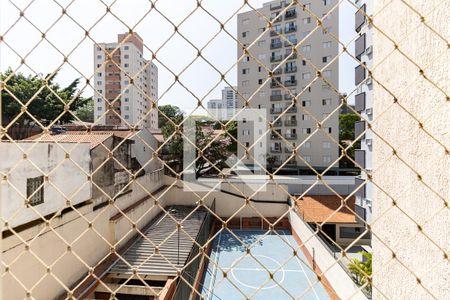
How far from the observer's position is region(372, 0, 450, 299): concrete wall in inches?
30.7

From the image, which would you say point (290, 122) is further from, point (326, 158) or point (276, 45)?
point (276, 45)

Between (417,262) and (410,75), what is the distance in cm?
54

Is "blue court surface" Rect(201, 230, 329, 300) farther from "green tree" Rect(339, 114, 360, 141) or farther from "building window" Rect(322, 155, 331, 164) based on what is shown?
"green tree" Rect(339, 114, 360, 141)

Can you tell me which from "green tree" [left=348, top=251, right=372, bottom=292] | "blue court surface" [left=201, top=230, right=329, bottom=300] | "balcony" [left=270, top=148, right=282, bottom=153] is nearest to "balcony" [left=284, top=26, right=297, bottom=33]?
"balcony" [left=270, top=148, right=282, bottom=153]

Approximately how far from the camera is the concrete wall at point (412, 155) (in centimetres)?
78

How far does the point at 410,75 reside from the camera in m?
0.86

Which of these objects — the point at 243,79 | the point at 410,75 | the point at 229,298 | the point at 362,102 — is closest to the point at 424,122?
the point at 410,75

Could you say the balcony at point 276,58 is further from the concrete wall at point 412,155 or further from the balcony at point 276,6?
the concrete wall at point 412,155

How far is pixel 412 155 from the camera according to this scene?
87 cm

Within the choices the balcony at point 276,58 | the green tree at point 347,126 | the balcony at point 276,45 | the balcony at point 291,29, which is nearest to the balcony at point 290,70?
the balcony at point 276,58

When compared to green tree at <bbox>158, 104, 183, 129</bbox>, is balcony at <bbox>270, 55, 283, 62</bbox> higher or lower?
higher

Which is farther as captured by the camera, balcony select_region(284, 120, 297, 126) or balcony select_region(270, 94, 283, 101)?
balcony select_region(270, 94, 283, 101)

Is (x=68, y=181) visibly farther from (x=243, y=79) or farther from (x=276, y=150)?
(x=243, y=79)

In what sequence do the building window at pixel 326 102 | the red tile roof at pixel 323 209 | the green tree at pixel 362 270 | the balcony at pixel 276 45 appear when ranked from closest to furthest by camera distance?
the green tree at pixel 362 270
the red tile roof at pixel 323 209
the building window at pixel 326 102
the balcony at pixel 276 45
